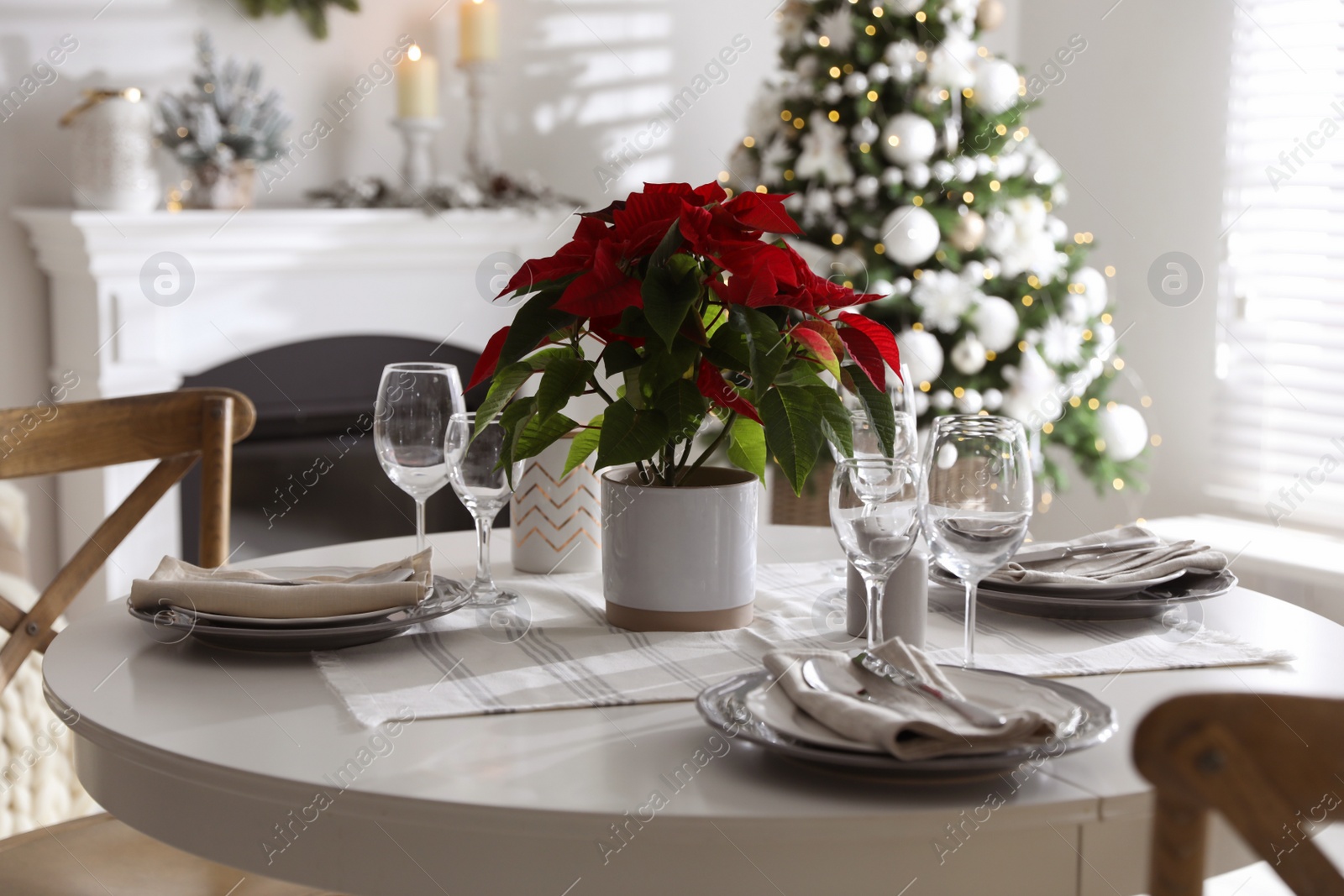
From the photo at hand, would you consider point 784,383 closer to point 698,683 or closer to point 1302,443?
point 698,683

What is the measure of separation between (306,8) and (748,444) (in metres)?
2.57

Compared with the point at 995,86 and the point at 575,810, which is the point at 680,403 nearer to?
the point at 575,810

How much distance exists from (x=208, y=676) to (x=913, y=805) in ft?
1.79

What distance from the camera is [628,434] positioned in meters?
0.99

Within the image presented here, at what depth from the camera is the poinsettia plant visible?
3.20 feet

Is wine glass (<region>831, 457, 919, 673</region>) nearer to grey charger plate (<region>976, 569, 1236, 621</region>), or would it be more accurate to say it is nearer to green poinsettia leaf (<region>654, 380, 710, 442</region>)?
green poinsettia leaf (<region>654, 380, 710, 442</region>)

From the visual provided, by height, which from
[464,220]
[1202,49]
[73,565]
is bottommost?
[73,565]

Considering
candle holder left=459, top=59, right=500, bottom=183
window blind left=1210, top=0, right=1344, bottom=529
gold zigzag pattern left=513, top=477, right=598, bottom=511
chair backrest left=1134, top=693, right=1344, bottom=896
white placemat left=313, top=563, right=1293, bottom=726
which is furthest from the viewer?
candle holder left=459, top=59, right=500, bottom=183

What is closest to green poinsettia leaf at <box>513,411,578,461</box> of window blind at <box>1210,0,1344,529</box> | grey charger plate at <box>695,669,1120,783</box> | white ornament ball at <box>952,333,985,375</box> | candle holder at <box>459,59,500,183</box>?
grey charger plate at <box>695,669,1120,783</box>

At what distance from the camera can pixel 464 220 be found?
10.7ft

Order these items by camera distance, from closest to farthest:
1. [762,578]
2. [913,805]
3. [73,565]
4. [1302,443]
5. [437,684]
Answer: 1. [913,805]
2. [437,684]
3. [762,578]
4. [73,565]
5. [1302,443]

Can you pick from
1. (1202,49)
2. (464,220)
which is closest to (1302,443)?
(1202,49)

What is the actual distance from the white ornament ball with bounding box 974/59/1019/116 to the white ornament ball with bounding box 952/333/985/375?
570 millimetres

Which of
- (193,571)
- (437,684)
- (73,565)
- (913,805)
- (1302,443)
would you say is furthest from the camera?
(1302,443)
